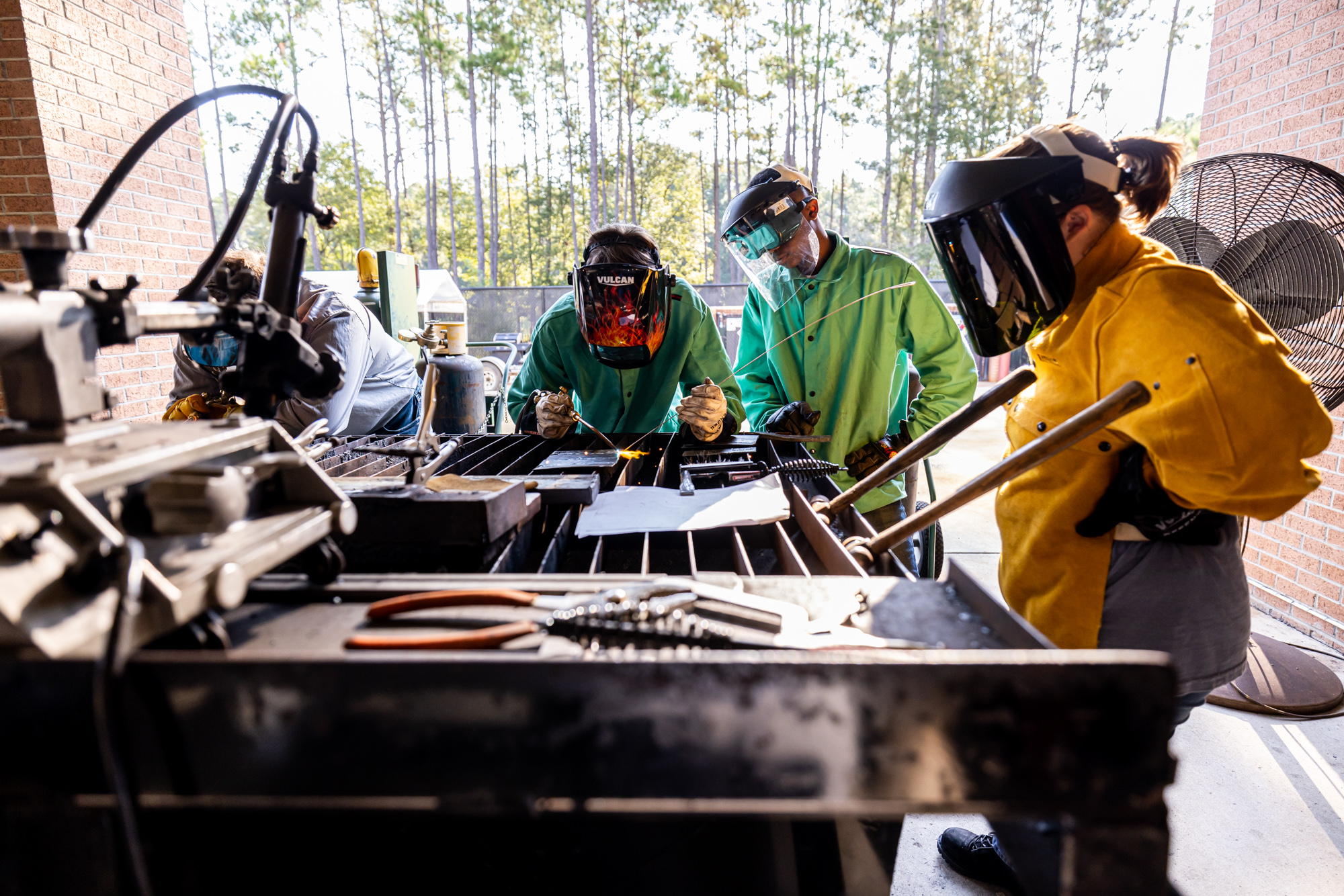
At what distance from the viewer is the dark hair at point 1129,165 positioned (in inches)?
56.6

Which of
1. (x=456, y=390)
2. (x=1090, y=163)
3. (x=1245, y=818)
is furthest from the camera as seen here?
(x=456, y=390)

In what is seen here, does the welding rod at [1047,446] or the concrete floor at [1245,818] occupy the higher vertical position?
the welding rod at [1047,446]

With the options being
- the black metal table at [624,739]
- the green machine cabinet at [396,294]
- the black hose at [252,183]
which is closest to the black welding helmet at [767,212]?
the black hose at [252,183]

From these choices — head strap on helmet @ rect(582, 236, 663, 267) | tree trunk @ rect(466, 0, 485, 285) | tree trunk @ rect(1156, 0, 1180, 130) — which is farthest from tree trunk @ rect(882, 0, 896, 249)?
head strap on helmet @ rect(582, 236, 663, 267)

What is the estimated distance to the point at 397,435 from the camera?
97.9 inches

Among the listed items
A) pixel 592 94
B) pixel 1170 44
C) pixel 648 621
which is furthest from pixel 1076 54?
pixel 648 621

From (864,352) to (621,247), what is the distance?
112 centimetres

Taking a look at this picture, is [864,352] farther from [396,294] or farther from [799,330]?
[396,294]

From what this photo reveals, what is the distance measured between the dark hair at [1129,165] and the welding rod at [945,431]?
365 millimetres

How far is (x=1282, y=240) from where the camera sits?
239cm

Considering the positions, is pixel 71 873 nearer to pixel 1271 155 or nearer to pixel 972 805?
pixel 972 805

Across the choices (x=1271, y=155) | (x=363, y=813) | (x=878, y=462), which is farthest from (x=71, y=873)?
(x=1271, y=155)

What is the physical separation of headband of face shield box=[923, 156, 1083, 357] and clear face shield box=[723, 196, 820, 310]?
107cm

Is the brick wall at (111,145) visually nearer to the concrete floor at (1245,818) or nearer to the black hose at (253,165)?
the black hose at (253,165)
